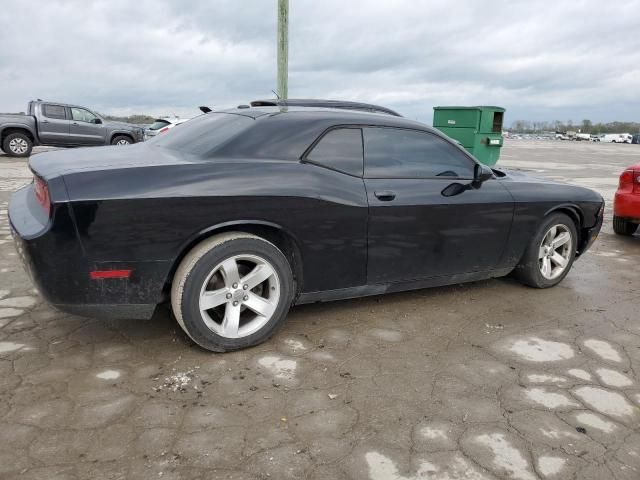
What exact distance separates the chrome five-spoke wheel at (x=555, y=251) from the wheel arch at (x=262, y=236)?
228cm

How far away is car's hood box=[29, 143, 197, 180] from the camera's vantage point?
2.77m

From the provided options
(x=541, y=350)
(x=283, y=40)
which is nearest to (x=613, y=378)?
(x=541, y=350)

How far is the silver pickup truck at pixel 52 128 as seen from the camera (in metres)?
15.4

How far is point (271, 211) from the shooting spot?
3000mm

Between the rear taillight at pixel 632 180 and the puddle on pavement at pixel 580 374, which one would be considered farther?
the rear taillight at pixel 632 180

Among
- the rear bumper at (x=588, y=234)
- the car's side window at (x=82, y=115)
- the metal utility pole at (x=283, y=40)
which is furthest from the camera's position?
the car's side window at (x=82, y=115)

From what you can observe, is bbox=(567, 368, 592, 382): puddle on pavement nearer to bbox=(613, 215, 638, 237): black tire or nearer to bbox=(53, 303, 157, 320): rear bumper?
bbox=(53, 303, 157, 320): rear bumper

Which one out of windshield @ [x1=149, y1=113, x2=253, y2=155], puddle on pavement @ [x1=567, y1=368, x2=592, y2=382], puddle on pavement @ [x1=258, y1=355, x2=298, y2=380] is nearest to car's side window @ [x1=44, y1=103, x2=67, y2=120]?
windshield @ [x1=149, y1=113, x2=253, y2=155]

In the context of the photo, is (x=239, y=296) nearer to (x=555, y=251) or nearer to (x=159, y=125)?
(x=555, y=251)

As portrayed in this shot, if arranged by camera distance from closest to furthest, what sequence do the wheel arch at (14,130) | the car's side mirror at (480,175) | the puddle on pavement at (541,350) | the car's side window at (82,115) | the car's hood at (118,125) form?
the puddle on pavement at (541,350)
the car's side mirror at (480,175)
the wheel arch at (14,130)
the car's side window at (82,115)
the car's hood at (118,125)

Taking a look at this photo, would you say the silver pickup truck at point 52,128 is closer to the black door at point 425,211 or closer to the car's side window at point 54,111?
the car's side window at point 54,111

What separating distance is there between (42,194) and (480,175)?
2921 millimetres

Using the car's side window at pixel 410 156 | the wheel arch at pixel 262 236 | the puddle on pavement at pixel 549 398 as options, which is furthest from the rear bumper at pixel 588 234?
the wheel arch at pixel 262 236

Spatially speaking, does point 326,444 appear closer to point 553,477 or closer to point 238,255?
point 553,477
